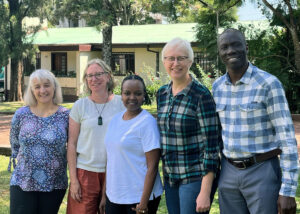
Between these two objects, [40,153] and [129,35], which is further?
[129,35]

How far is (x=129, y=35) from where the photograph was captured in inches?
1077

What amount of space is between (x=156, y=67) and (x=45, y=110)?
71.0 ft

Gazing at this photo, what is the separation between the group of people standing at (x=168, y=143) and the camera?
300 centimetres

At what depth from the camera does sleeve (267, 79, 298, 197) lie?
2885mm

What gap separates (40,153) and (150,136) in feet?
3.67

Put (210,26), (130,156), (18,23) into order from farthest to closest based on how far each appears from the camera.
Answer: (18,23), (210,26), (130,156)

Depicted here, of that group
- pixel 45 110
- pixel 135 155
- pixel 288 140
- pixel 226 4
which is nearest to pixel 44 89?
pixel 45 110

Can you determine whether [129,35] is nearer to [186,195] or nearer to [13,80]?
[13,80]

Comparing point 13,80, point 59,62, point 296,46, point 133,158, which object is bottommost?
point 133,158

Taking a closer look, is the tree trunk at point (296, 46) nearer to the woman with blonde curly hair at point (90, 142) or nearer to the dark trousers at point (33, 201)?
the woman with blonde curly hair at point (90, 142)

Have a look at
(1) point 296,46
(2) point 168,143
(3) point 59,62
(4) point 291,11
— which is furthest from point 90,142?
(3) point 59,62

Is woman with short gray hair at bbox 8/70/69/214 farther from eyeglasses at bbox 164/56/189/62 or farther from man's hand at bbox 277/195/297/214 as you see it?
man's hand at bbox 277/195/297/214

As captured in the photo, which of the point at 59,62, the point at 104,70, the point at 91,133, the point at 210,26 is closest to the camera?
the point at 91,133

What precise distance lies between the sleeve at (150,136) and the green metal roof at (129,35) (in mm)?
20740
